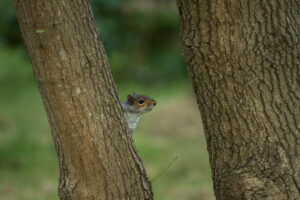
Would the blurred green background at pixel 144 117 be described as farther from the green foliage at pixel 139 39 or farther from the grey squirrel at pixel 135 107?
the grey squirrel at pixel 135 107

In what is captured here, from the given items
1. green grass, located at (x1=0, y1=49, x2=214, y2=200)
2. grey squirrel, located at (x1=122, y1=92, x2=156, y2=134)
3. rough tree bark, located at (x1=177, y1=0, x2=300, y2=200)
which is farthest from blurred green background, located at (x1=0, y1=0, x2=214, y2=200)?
rough tree bark, located at (x1=177, y1=0, x2=300, y2=200)

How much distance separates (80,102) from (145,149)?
182 inches

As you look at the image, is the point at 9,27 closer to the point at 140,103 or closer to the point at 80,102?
the point at 140,103

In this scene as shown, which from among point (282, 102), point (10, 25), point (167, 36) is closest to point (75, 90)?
point (282, 102)

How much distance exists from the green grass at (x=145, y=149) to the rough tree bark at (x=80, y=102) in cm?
282

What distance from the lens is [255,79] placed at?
118 inches

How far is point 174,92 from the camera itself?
11.3m

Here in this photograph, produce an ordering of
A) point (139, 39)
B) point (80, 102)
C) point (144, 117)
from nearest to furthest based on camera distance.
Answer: point (80, 102) < point (144, 117) < point (139, 39)

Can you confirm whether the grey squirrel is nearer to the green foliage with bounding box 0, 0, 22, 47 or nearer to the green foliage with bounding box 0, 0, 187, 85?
the green foliage with bounding box 0, 0, 187, 85

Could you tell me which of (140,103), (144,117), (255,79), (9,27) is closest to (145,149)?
(144,117)

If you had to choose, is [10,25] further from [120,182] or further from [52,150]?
[120,182]

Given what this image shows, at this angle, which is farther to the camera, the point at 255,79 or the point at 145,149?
the point at 145,149

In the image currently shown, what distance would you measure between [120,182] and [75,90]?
0.62 m

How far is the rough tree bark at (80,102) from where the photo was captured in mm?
2809
